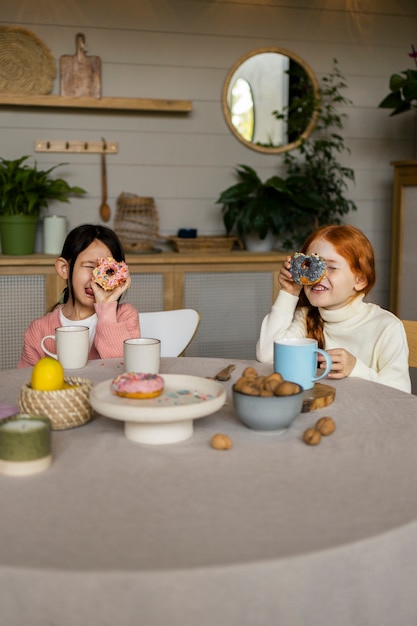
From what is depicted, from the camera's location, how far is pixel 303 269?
1.95 metres

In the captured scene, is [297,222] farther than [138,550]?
Yes

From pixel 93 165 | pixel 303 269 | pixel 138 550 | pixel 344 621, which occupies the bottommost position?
pixel 344 621

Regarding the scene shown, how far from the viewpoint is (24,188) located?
3.71m

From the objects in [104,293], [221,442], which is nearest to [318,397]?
[221,442]

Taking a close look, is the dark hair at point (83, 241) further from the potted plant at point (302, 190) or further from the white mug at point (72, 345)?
the potted plant at point (302, 190)

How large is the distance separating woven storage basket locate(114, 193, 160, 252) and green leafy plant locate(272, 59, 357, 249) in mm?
716

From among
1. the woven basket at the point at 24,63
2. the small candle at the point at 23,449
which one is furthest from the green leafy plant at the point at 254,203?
the small candle at the point at 23,449

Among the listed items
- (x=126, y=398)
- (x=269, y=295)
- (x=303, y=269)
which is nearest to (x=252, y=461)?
(x=126, y=398)

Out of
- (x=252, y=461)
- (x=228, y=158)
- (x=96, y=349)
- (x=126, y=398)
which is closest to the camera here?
(x=252, y=461)

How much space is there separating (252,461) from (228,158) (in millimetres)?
3294

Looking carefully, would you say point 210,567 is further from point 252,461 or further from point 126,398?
point 126,398

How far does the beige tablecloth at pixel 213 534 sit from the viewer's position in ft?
2.73

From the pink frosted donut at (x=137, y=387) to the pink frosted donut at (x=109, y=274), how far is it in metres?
0.82

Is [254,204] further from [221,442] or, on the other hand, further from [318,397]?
[221,442]
